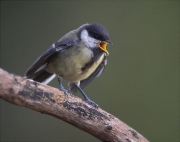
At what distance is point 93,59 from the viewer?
1.66m

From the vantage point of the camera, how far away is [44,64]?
180cm

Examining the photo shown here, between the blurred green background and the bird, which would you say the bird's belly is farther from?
the blurred green background

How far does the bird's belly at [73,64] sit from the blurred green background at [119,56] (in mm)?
725

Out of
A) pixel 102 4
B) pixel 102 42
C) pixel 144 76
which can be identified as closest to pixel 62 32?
pixel 102 4

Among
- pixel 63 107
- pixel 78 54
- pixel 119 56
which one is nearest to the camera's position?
pixel 63 107

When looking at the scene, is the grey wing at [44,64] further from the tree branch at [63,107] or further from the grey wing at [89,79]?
the tree branch at [63,107]

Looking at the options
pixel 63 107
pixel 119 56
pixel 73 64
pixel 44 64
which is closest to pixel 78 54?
pixel 73 64

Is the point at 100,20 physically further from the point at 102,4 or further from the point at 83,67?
the point at 83,67

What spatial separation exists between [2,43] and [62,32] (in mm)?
480

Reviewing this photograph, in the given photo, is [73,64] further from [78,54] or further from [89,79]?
[89,79]

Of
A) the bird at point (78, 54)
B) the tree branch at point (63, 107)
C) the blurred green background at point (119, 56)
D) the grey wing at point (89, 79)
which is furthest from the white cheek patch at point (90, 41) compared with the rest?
the blurred green background at point (119, 56)

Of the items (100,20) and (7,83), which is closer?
(7,83)

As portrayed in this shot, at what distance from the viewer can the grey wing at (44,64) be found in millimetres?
1704

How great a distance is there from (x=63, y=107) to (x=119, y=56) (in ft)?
4.51
